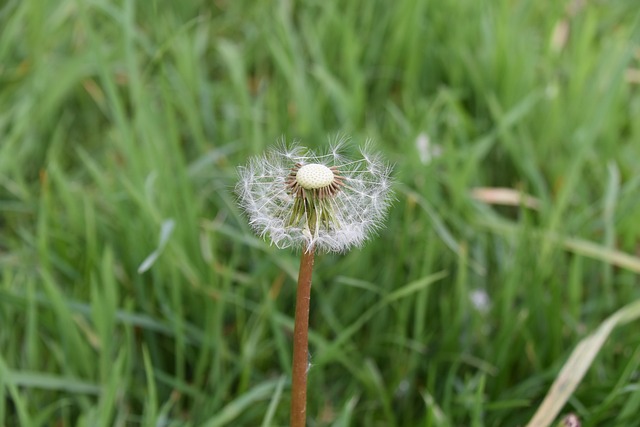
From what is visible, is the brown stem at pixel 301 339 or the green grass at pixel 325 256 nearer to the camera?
the brown stem at pixel 301 339

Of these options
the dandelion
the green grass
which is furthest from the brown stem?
the green grass

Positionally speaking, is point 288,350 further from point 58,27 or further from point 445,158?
point 58,27

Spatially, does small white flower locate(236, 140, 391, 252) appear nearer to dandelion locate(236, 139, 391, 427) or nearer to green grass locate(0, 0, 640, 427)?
dandelion locate(236, 139, 391, 427)

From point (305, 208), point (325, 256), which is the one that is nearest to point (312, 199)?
point (305, 208)

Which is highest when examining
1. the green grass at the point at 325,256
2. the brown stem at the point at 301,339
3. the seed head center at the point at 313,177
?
the green grass at the point at 325,256

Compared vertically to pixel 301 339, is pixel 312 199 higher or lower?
higher

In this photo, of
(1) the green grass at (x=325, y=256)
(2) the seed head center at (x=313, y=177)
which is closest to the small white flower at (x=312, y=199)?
(2) the seed head center at (x=313, y=177)

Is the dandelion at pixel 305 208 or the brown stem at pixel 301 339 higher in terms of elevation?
the dandelion at pixel 305 208

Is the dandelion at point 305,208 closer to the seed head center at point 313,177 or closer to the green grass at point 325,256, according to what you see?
the seed head center at point 313,177

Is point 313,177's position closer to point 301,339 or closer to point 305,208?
point 305,208
